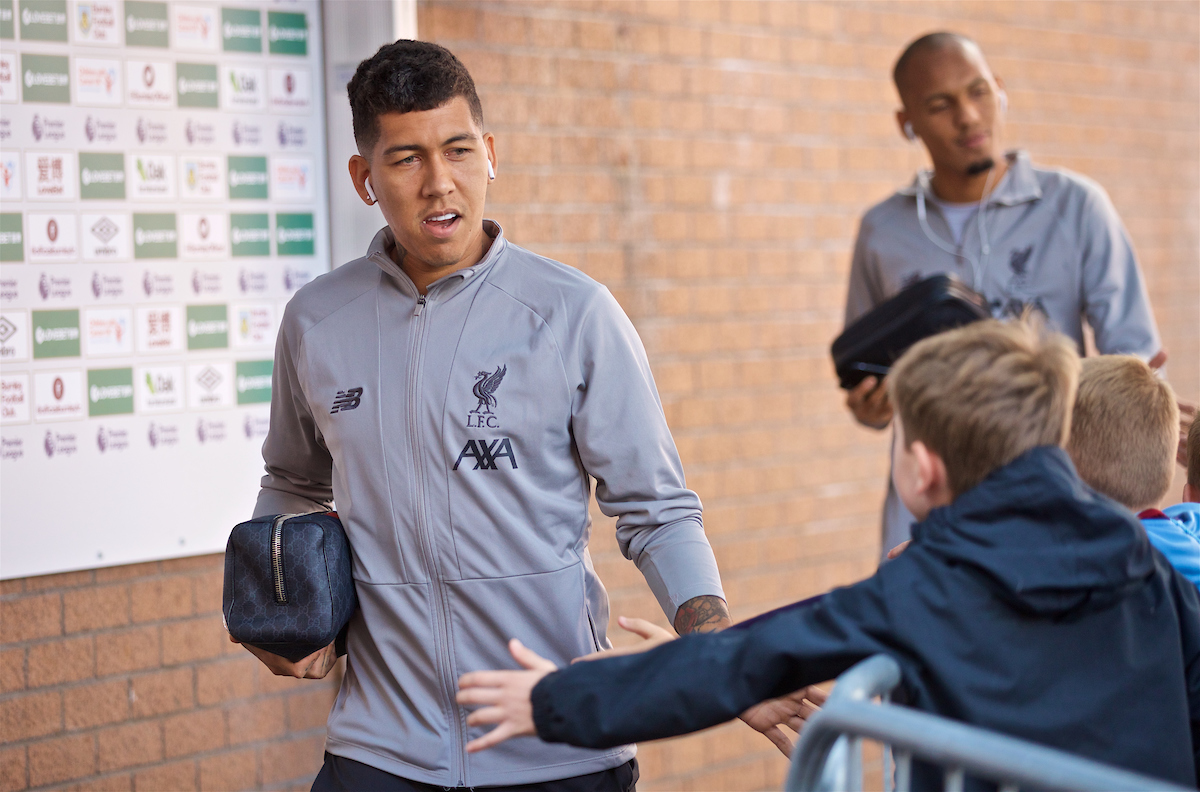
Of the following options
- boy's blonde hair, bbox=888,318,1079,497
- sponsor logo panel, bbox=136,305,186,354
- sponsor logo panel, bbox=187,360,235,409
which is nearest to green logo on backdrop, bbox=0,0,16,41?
sponsor logo panel, bbox=136,305,186,354

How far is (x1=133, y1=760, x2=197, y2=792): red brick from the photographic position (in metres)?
3.31

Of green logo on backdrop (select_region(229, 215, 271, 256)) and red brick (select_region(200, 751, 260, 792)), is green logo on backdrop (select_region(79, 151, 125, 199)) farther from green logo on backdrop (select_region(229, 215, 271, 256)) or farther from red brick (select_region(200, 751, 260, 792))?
red brick (select_region(200, 751, 260, 792))

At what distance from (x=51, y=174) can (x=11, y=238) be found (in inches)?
8.2

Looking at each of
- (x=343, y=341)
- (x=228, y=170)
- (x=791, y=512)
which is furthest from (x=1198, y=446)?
(x=228, y=170)

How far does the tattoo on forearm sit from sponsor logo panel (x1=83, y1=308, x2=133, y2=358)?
2029 mm

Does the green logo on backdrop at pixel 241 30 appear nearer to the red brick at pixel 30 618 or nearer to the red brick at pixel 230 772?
the red brick at pixel 30 618

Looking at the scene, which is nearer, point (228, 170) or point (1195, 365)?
point (228, 170)

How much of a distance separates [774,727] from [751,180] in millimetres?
2837

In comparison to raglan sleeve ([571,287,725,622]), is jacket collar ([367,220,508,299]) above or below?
above

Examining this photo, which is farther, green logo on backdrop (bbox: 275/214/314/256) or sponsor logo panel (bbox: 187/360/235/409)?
green logo on backdrop (bbox: 275/214/314/256)

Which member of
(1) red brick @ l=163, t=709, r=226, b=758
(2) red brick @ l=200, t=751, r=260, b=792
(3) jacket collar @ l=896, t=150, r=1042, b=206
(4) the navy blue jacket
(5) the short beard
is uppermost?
(5) the short beard

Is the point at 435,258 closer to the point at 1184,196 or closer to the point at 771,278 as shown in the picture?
the point at 771,278

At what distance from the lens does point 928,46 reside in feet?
11.6

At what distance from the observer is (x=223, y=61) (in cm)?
337
